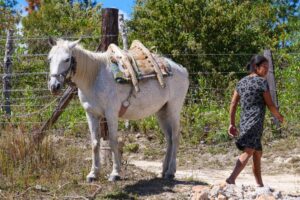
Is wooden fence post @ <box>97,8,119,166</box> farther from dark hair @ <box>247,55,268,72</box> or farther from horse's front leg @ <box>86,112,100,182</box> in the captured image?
dark hair @ <box>247,55,268,72</box>

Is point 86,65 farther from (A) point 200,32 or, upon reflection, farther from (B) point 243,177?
(A) point 200,32

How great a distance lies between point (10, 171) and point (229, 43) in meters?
9.96

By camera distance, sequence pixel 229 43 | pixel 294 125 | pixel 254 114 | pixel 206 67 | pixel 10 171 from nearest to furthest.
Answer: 1. pixel 254 114
2. pixel 10 171
3. pixel 294 125
4. pixel 206 67
5. pixel 229 43

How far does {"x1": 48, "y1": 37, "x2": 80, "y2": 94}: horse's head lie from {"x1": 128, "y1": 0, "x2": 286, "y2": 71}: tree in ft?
27.1

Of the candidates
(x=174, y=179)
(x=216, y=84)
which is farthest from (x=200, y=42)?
(x=174, y=179)

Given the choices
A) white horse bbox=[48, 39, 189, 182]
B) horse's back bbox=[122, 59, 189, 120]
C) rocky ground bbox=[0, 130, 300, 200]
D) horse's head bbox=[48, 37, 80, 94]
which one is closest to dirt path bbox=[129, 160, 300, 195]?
rocky ground bbox=[0, 130, 300, 200]

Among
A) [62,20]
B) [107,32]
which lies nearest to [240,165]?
[107,32]

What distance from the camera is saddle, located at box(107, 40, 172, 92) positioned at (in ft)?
23.1

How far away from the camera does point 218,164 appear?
9.55 meters

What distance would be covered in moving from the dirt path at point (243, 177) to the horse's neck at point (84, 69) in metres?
1.93

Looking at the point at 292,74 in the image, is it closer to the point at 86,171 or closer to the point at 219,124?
the point at 219,124

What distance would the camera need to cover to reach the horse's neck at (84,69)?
6926mm

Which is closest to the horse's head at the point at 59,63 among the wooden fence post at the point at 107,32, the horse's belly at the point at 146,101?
the horse's belly at the point at 146,101

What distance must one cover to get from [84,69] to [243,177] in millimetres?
3084
